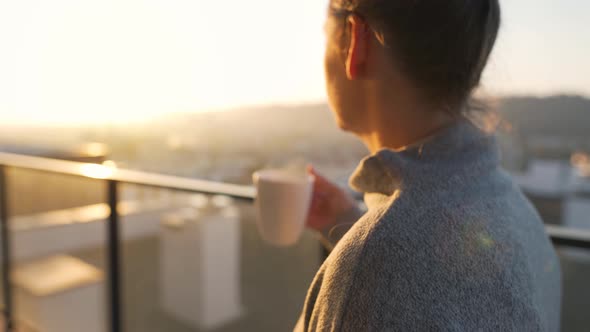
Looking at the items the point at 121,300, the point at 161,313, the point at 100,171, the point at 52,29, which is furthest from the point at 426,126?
the point at 161,313

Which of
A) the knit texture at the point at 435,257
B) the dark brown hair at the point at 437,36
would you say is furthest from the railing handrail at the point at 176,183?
the dark brown hair at the point at 437,36

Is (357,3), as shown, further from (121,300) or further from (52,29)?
(52,29)

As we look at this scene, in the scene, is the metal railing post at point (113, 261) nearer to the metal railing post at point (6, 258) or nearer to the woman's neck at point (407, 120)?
the metal railing post at point (6, 258)

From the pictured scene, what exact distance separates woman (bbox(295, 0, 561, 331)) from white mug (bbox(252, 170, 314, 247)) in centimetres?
7

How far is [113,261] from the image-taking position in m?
1.33

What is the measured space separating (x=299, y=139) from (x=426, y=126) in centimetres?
128

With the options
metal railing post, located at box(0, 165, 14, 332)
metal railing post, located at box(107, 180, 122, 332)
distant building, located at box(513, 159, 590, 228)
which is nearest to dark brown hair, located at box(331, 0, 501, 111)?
metal railing post, located at box(107, 180, 122, 332)

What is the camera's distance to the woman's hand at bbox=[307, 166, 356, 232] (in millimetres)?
706

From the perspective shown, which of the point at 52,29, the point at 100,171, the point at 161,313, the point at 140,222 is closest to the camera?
the point at 100,171

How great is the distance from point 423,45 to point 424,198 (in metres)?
0.17

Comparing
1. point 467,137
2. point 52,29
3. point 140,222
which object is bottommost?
point 140,222

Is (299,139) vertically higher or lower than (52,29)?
lower

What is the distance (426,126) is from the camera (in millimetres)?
506

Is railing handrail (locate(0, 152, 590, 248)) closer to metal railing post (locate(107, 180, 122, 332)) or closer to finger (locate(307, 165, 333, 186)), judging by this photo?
metal railing post (locate(107, 180, 122, 332))
